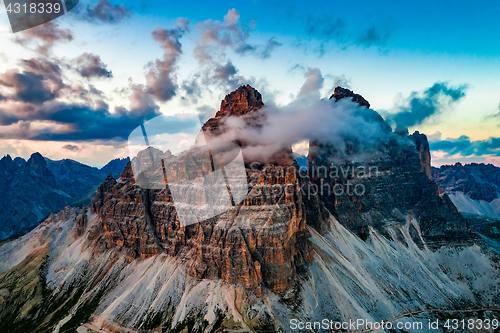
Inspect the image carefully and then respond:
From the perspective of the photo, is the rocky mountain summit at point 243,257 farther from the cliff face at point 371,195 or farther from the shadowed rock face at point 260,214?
the cliff face at point 371,195

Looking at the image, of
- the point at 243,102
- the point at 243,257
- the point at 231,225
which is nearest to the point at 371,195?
the point at 243,102

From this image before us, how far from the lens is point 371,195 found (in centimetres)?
18262

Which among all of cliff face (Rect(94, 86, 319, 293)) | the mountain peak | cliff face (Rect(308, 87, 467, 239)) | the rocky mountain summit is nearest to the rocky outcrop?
the mountain peak

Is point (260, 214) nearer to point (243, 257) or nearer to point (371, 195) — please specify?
point (243, 257)

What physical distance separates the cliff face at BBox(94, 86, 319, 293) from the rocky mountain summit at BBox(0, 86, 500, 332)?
57 centimetres

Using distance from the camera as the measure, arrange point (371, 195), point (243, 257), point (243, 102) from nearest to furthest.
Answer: point (243, 257) → point (243, 102) → point (371, 195)

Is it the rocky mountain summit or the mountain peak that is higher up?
the mountain peak

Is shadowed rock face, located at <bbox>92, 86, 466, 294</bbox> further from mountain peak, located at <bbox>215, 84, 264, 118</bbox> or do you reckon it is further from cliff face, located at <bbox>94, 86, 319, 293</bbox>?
mountain peak, located at <bbox>215, 84, 264, 118</bbox>

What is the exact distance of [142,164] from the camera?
154 meters

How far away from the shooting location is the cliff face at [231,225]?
113 metres

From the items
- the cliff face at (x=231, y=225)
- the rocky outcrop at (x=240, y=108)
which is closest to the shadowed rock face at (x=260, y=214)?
the cliff face at (x=231, y=225)

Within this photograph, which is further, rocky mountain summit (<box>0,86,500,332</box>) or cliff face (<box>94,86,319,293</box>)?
cliff face (<box>94,86,319,293</box>)

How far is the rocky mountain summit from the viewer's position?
10981 centimetres

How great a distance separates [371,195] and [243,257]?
111913 millimetres
